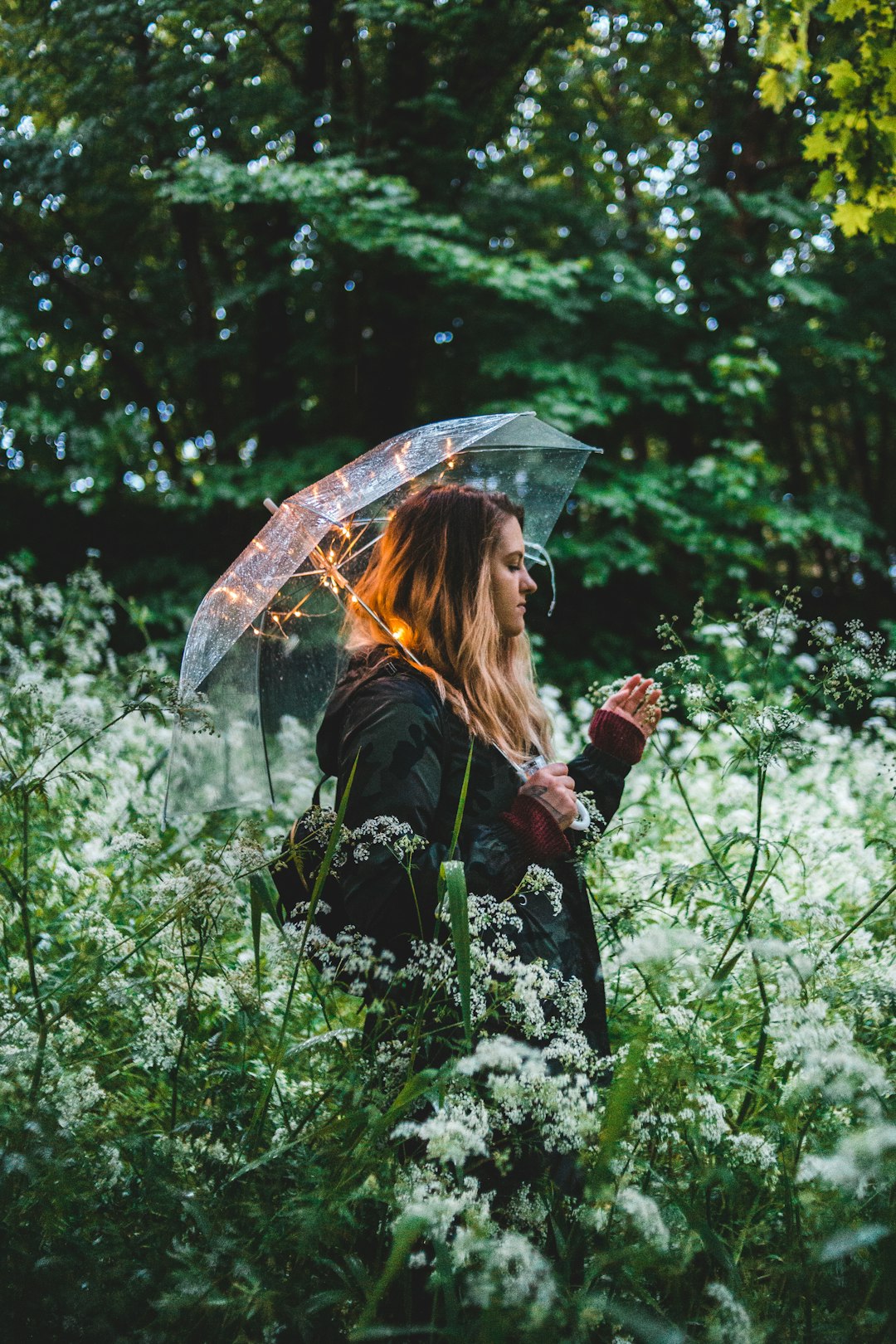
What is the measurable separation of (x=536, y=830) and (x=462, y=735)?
282 millimetres

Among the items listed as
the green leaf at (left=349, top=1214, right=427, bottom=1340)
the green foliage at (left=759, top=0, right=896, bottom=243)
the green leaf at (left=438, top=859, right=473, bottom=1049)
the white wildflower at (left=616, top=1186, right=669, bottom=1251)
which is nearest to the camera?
the green leaf at (left=349, top=1214, right=427, bottom=1340)

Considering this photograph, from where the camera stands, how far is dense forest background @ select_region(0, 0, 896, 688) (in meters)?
6.69

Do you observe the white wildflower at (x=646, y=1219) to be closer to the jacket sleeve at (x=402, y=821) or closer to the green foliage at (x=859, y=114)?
the jacket sleeve at (x=402, y=821)

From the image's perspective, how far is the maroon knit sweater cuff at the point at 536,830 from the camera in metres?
1.93

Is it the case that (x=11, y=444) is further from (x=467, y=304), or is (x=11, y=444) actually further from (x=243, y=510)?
(x=467, y=304)

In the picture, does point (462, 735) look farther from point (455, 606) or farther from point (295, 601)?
point (295, 601)

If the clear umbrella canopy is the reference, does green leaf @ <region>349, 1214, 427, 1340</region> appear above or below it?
below

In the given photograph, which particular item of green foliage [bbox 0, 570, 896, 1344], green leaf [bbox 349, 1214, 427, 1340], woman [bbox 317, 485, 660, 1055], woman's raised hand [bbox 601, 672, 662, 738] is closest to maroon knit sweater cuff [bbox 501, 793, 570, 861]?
woman [bbox 317, 485, 660, 1055]

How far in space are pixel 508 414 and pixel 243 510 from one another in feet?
18.2

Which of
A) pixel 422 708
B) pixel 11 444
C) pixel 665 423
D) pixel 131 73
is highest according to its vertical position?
pixel 131 73

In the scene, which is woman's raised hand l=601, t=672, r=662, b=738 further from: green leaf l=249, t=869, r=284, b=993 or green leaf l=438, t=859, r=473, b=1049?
green leaf l=249, t=869, r=284, b=993

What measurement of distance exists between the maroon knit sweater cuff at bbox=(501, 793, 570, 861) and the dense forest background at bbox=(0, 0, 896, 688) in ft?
16.3

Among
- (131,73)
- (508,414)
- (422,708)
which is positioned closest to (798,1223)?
(422,708)

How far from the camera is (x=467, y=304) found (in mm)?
7133
